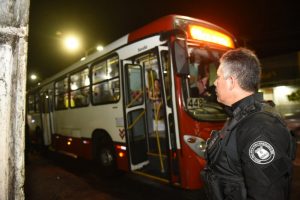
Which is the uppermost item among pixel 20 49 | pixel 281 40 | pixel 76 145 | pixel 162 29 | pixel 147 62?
pixel 281 40

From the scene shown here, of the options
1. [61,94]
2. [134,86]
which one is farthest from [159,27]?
[61,94]

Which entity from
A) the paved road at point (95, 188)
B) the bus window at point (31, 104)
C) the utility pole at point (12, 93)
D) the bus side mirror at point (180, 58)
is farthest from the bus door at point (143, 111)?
the bus window at point (31, 104)

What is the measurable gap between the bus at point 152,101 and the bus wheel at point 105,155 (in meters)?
0.02

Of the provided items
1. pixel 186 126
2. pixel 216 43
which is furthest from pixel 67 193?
pixel 216 43

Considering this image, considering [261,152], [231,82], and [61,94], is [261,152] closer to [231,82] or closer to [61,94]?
[231,82]

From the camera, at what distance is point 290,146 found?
1.60 meters

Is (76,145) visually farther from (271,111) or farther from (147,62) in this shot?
(271,111)

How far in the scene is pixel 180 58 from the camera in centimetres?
414

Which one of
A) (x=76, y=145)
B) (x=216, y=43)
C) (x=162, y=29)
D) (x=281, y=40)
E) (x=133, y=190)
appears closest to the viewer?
(x=162, y=29)

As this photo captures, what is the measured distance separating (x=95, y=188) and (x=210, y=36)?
407 centimetres

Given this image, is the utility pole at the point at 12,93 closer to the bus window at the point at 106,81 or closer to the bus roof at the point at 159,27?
the bus roof at the point at 159,27

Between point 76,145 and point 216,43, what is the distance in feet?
17.1

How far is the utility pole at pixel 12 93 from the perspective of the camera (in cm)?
116

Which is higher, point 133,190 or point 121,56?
point 121,56
